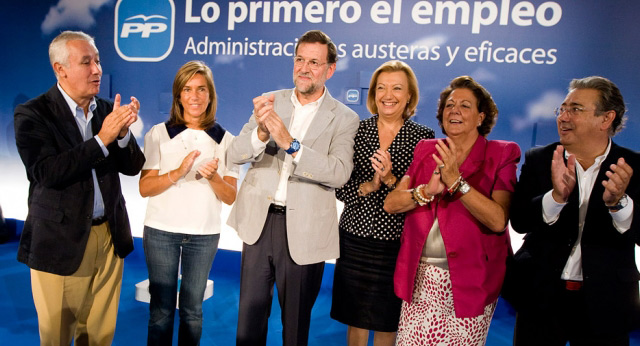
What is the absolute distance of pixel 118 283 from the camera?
2.47 metres

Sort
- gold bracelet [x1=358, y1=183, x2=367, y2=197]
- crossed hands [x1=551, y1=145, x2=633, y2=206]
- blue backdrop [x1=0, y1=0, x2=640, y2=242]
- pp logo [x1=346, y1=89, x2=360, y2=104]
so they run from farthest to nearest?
1. pp logo [x1=346, y1=89, x2=360, y2=104]
2. blue backdrop [x1=0, y1=0, x2=640, y2=242]
3. gold bracelet [x1=358, y1=183, x2=367, y2=197]
4. crossed hands [x1=551, y1=145, x2=633, y2=206]

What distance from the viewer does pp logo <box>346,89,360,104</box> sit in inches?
170

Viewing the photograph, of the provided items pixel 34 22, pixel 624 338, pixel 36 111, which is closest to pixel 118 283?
pixel 36 111

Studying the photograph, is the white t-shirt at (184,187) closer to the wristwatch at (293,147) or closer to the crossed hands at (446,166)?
the wristwatch at (293,147)

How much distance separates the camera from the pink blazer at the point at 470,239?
6.55ft

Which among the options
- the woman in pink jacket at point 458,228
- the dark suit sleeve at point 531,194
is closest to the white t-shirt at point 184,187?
the woman in pink jacket at point 458,228

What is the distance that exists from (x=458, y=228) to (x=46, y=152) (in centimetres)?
185

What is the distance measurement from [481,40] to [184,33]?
290 centimetres

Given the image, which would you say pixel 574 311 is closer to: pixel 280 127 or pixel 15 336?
pixel 280 127

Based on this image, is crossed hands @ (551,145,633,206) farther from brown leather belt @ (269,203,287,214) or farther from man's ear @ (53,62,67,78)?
man's ear @ (53,62,67,78)

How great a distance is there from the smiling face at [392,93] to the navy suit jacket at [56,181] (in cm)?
139

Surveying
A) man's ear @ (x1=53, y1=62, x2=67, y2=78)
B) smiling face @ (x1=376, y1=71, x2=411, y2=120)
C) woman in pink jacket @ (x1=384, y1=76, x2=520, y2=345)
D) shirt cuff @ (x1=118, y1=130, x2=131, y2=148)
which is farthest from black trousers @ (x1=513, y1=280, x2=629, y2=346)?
man's ear @ (x1=53, y1=62, x2=67, y2=78)

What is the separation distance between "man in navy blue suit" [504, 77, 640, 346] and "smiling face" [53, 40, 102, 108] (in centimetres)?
203

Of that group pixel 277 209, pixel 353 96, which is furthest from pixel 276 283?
pixel 353 96
